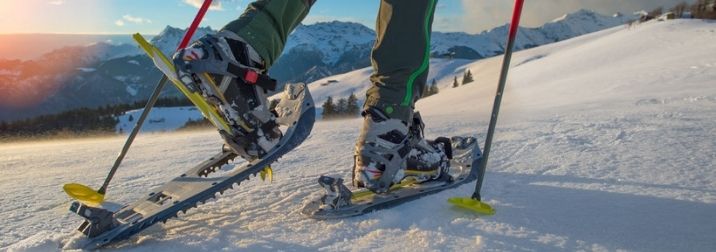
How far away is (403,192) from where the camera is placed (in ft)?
6.59

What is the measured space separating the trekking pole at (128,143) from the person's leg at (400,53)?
0.95m

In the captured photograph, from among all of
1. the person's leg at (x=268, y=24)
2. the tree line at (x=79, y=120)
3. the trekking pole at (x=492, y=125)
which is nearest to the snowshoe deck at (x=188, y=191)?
the person's leg at (x=268, y=24)

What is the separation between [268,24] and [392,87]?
2.03ft

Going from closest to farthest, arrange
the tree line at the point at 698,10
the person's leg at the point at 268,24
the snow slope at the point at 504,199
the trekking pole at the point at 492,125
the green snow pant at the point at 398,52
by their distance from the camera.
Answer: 1. the snow slope at the point at 504,199
2. the trekking pole at the point at 492,125
3. the green snow pant at the point at 398,52
4. the person's leg at the point at 268,24
5. the tree line at the point at 698,10

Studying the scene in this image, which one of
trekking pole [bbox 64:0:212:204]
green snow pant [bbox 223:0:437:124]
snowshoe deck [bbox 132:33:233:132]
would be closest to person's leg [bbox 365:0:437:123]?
green snow pant [bbox 223:0:437:124]

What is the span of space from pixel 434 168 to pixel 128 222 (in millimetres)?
1214

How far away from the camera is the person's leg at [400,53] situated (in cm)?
189

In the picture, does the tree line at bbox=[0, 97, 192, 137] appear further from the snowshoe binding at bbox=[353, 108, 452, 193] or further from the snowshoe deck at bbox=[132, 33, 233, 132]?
the snowshoe binding at bbox=[353, 108, 452, 193]

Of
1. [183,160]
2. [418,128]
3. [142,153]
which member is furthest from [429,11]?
[142,153]

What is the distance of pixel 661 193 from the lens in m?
1.90

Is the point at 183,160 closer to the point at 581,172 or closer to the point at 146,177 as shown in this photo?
the point at 146,177

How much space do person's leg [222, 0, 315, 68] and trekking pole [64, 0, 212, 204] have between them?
0.39 meters

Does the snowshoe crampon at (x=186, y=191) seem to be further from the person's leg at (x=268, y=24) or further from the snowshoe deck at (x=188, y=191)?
the person's leg at (x=268, y=24)

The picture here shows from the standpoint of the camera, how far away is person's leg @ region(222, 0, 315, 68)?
2.05 metres
